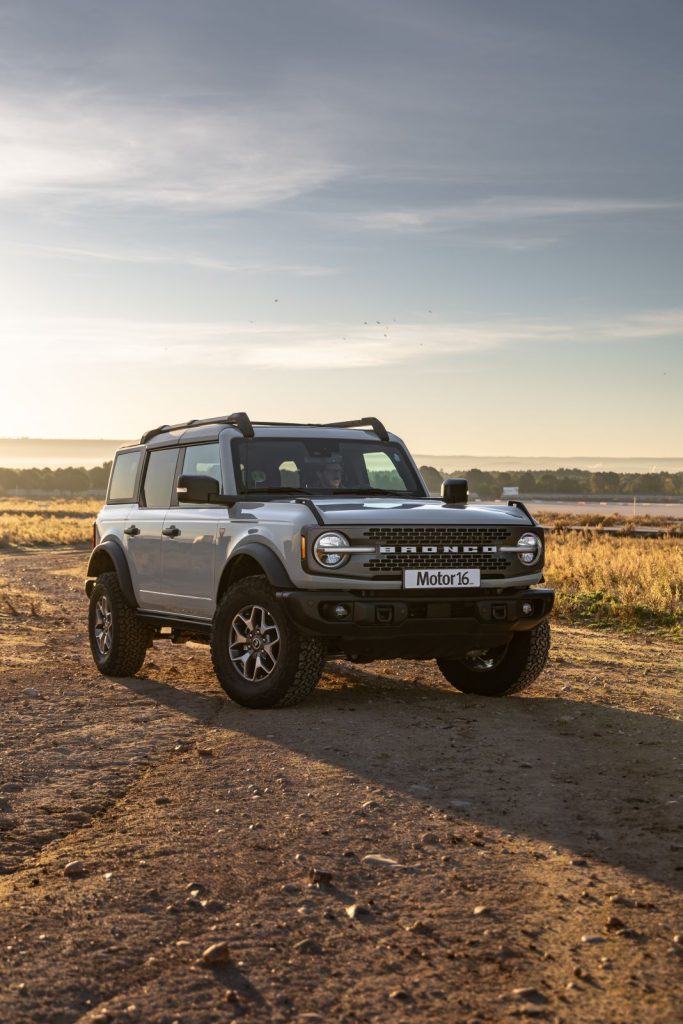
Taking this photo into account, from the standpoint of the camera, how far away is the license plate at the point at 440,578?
855 centimetres

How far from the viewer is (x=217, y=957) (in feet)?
13.4

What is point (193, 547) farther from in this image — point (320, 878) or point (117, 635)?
point (320, 878)

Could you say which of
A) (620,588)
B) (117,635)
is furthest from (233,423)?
(620,588)

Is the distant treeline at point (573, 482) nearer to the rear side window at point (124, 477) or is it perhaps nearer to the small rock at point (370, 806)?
the rear side window at point (124, 477)

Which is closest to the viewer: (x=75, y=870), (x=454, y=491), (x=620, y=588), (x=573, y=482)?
(x=75, y=870)

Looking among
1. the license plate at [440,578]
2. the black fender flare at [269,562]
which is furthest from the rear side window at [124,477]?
the license plate at [440,578]

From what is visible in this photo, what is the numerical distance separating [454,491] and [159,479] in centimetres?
295

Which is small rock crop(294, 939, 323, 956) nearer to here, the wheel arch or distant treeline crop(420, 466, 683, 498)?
the wheel arch

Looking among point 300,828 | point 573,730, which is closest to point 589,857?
point 300,828

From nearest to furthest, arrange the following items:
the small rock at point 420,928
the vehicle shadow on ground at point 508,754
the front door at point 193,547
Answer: the small rock at point 420,928
the vehicle shadow on ground at point 508,754
the front door at point 193,547

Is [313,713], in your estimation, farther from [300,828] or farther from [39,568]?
[39,568]

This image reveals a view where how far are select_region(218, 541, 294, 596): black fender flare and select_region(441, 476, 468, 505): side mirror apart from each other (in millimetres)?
1571

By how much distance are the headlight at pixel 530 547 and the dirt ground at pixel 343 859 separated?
3.74ft

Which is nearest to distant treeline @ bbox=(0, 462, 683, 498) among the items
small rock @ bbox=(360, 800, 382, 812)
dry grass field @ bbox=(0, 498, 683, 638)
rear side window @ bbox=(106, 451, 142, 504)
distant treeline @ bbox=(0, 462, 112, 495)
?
distant treeline @ bbox=(0, 462, 112, 495)
